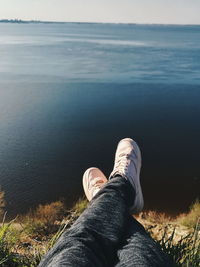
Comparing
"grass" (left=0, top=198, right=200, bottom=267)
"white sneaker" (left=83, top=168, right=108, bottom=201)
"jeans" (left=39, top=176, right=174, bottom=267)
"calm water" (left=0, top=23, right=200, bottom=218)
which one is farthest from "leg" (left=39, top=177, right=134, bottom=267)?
"calm water" (left=0, top=23, right=200, bottom=218)

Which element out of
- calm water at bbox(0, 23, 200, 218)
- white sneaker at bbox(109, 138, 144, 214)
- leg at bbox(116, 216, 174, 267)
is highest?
leg at bbox(116, 216, 174, 267)

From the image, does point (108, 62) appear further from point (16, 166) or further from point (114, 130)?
point (16, 166)

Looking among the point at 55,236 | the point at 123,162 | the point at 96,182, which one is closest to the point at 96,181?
the point at 96,182

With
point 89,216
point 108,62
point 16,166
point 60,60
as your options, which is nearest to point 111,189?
point 89,216

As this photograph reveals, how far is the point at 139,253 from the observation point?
4.37ft

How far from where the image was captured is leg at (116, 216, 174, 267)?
4.18 feet

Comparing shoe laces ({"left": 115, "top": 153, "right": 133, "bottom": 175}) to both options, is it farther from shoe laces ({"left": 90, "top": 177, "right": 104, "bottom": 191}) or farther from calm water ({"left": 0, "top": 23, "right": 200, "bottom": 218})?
calm water ({"left": 0, "top": 23, "right": 200, "bottom": 218})

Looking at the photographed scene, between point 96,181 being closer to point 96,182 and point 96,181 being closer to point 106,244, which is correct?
point 96,182

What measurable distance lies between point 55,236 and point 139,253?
0.73 m

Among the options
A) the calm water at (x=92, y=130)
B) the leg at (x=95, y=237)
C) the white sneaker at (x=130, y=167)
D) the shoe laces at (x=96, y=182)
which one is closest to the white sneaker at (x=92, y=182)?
the shoe laces at (x=96, y=182)

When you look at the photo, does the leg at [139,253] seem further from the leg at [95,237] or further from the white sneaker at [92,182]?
the white sneaker at [92,182]

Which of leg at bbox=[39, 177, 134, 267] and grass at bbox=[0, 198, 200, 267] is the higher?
leg at bbox=[39, 177, 134, 267]

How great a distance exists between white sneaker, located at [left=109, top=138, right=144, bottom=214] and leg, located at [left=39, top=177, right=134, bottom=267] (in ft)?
1.28

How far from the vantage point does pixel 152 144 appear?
9266 millimetres
